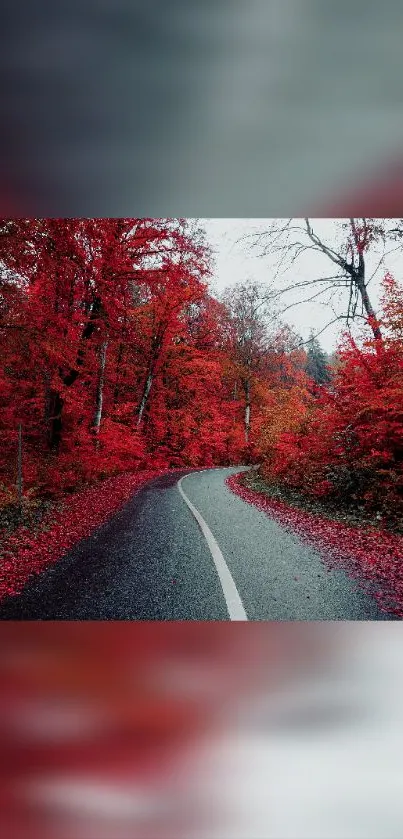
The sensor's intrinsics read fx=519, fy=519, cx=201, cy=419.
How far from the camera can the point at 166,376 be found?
187 inches

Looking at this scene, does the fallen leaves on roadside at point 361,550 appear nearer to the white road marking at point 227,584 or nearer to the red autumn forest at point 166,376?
the red autumn forest at point 166,376

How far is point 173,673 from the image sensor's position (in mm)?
2463

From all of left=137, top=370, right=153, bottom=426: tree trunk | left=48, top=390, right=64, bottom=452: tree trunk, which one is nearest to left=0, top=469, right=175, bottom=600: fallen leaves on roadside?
left=48, top=390, right=64, bottom=452: tree trunk

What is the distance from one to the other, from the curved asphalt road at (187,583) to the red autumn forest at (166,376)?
0.76 m

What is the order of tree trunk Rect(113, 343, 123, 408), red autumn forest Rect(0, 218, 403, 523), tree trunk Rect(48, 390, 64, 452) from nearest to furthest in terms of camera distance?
red autumn forest Rect(0, 218, 403, 523) → tree trunk Rect(48, 390, 64, 452) → tree trunk Rect(113, 343, 123, 408)

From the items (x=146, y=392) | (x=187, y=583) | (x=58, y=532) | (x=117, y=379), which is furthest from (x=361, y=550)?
(x=117, y=379)

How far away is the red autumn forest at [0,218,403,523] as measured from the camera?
3625 millimetres

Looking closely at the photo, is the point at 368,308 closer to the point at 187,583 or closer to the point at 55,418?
the point at 187,583

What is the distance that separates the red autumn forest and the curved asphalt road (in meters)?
0.76

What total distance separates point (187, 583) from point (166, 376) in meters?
2.23

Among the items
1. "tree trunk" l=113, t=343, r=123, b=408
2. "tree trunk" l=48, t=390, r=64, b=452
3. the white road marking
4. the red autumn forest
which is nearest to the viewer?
the white road marking

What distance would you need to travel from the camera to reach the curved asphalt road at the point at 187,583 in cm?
293

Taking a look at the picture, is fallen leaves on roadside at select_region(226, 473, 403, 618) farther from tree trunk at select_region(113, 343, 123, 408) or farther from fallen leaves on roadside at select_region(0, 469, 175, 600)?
tree trunk at select_region(113, 343, 123, 408)
